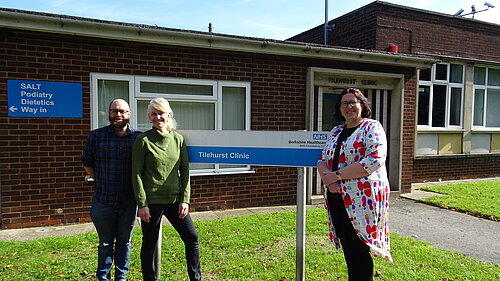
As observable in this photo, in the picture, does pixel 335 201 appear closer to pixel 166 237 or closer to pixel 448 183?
pixel 166 237

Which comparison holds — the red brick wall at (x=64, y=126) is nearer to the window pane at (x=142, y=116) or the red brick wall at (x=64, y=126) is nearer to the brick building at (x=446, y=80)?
the window pane at (x=142, y=116)

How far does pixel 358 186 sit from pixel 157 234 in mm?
1686

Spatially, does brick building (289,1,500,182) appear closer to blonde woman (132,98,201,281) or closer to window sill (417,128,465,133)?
window sill (417,128,465,133)

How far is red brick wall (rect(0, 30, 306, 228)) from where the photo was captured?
5.04 m

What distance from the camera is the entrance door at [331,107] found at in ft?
23.9

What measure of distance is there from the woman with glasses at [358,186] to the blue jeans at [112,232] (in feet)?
5.53

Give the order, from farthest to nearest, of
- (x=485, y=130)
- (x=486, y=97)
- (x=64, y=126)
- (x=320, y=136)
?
(x=486, y=97)
(x=485, y=130)
(x=64, y=126)
(x=320, y=136)

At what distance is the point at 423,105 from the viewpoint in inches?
378

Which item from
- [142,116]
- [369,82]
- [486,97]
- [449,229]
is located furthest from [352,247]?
[486,97]

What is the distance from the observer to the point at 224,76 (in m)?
6.25

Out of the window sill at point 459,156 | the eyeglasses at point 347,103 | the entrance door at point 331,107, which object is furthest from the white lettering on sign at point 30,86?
the window sill at point 459,156

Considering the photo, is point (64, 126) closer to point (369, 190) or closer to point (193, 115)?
point (193, 115)

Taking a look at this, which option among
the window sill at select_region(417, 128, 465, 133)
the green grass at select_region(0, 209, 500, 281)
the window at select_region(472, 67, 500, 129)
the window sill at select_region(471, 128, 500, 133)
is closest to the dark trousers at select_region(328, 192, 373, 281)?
the green grass at select_region(0, 209, 500, 281)

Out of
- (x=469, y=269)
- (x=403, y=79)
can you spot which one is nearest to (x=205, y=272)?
(x=469, y=269)
